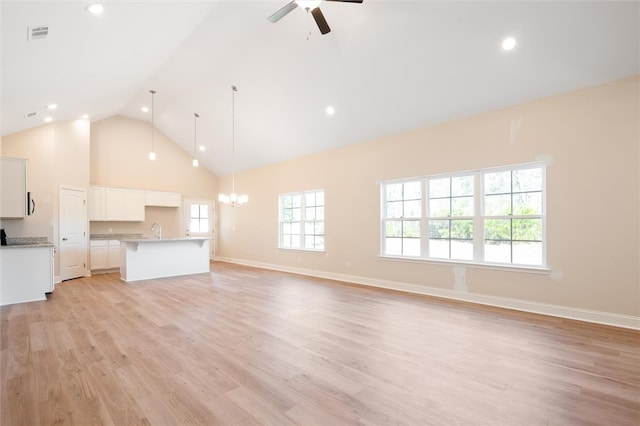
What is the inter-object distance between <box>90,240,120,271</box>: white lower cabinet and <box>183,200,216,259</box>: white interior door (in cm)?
208

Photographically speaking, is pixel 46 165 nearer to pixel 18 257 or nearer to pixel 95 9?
pixel 18 257

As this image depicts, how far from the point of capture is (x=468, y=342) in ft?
10.0

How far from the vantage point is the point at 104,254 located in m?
7.45

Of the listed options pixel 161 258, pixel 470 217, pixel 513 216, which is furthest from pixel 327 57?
pixel 161 258

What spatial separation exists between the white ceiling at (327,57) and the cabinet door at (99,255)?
116 inches

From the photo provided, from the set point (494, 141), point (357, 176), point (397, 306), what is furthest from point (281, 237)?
point (494, 141)

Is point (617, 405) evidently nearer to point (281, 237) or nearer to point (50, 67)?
point (50, 67)

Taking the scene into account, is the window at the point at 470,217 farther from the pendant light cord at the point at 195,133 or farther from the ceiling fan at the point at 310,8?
the pendant light cord at the point at 195,133

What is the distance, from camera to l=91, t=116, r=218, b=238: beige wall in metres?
7.96

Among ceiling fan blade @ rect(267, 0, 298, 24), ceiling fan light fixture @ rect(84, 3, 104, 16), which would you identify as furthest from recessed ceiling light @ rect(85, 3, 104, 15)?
ceiling fan blade @ rect(267, 0, 298, 24)

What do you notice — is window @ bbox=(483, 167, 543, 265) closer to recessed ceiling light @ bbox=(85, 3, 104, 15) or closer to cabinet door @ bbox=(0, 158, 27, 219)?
recessed ceiling light @ bbox=(85, 3, 104, 15)

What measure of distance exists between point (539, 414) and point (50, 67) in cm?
578

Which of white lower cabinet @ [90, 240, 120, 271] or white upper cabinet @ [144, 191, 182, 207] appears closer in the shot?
white lower cabinet @ [90, 240, 120, 271]

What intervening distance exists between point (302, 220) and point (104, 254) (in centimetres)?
503
